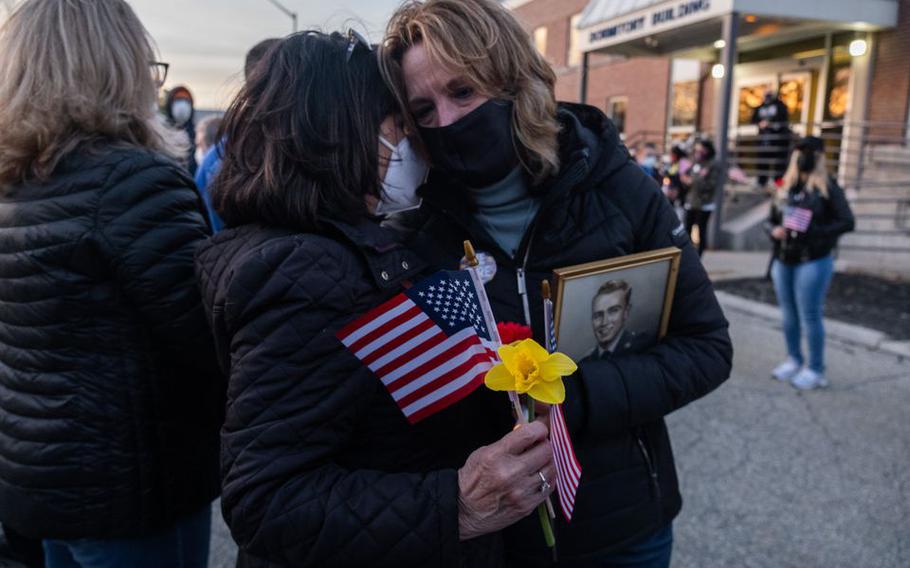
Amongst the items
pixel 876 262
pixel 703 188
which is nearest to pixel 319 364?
pixel 703 188

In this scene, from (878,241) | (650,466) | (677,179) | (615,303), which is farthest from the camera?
(677,179)

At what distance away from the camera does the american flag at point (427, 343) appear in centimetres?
118

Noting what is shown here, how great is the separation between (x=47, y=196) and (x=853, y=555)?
3.48 metres

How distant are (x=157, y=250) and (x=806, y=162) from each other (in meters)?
5.27

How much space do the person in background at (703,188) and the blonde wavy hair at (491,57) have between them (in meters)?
9.43

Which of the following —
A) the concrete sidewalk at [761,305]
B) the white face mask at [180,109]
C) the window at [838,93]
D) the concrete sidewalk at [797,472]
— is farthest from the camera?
the window at [838,93]

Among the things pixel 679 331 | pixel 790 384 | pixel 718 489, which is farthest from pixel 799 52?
pixel 679 331

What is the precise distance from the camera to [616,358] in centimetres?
167

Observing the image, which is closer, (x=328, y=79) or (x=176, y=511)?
(x=328, y=79)

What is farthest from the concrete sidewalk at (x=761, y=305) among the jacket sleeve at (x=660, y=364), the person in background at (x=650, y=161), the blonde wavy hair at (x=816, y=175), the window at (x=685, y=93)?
the window at (x=685, y=93)

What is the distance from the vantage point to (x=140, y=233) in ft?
5.23

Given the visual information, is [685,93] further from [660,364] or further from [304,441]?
[304,441]

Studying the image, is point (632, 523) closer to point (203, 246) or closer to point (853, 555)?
point (203, 246)

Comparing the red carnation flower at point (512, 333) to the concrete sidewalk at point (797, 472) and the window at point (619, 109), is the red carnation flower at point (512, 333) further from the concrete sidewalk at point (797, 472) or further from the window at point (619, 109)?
the window at point (619, 109)
